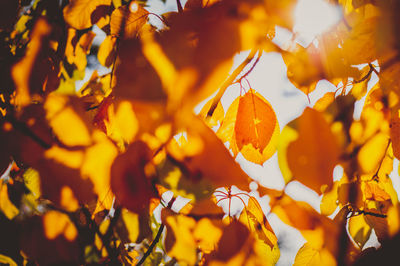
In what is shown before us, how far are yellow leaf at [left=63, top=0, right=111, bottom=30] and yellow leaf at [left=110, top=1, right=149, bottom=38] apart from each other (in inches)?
6.4

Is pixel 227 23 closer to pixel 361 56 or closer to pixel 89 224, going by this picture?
pixel 361 56

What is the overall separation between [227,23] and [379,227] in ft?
3.99

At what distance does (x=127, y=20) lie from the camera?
112 centimetres

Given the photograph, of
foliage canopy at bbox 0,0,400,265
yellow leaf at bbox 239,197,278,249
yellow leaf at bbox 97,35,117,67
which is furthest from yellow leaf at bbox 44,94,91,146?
yellow leaf at bbox 239,197,278,249

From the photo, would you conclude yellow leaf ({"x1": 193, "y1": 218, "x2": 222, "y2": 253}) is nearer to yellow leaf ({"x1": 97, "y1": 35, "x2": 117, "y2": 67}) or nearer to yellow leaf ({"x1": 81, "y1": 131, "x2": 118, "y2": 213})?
yellow leaf ({"x1": 81, "y1": 131, "x2": 118, "y2": 213})

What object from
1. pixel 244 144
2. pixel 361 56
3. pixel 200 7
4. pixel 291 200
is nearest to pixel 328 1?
pixel 361 56

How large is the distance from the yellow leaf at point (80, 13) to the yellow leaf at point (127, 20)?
16cm

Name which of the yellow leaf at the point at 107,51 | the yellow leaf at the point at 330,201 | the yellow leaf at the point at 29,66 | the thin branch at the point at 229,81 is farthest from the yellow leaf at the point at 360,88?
the yellow leaf at the point at 29,66

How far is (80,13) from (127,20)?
26cm

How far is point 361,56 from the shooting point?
88 centimetres

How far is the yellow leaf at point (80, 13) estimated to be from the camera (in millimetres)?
1163

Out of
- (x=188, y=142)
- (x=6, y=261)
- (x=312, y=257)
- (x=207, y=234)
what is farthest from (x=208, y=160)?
(x=6, y=261)

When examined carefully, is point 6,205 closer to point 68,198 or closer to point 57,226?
point 57,226

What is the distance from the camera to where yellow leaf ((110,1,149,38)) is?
111 cm
